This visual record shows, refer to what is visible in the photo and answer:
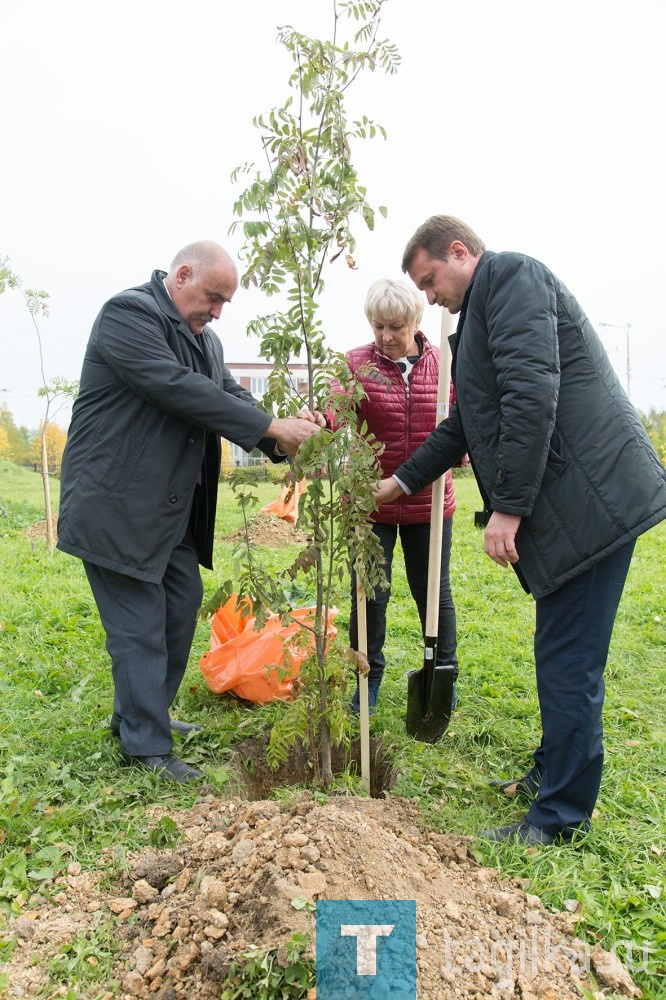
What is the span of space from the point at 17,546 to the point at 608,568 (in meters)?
6.29

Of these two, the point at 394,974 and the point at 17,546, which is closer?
the point at 394,974

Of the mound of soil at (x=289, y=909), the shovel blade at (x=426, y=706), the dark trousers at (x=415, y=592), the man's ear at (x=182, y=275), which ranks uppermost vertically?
the man's ear at (x=182, y=275)

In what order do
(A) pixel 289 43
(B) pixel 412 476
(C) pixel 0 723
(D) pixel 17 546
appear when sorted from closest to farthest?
(A) pixel 289 43 → (B) pixel 412 476 → (C) pixel 0 723 → (D) pixel 17 546

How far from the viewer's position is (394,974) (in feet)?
5.76

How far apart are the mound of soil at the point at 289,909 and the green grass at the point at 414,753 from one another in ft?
0.32

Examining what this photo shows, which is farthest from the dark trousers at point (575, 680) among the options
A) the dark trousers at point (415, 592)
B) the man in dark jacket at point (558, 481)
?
the dark trousers at point (415, 592)

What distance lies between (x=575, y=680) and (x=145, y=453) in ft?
5.98

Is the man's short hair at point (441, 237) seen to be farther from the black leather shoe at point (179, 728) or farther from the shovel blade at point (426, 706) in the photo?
the black leather shoe at point (179, 728)

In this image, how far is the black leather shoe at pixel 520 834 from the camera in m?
2.44

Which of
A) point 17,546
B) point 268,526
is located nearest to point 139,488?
point 17,546

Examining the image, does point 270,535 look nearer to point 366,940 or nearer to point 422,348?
point 422,348

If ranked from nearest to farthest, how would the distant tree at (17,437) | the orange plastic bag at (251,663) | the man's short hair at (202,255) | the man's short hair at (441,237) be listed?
the man's short hair at (441,237), the man's short hair at (202,255), the orange plastic bag at (251,663), the distant tree at (17,437)

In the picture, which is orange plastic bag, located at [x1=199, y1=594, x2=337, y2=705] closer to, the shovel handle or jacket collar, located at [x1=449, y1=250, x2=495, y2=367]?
the shovel handle

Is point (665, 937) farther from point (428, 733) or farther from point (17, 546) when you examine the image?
point (17, 546)
